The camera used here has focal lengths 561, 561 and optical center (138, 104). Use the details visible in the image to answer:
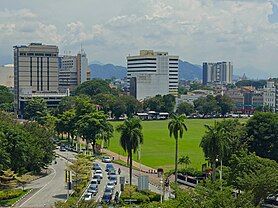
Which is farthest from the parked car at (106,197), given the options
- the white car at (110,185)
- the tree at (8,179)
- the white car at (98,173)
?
the white car at (98,173)

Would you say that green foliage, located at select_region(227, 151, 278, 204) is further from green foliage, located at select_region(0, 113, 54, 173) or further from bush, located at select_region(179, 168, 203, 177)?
green foliage, located at select_region(0, 113, 54, 173)

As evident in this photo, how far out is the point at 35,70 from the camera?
173625mm

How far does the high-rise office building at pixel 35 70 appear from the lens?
16812 cm

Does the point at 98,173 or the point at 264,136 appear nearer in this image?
the point at 98,173

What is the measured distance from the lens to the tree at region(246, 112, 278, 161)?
69.1 meters

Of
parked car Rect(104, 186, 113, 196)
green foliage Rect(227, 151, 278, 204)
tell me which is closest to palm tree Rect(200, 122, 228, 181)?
green foliage Rect(227, 151, 278, 204)

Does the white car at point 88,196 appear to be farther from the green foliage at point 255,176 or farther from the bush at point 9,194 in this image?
the green foliage at point 255,176

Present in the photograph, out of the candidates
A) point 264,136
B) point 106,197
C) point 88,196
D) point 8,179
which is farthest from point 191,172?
point 8,179

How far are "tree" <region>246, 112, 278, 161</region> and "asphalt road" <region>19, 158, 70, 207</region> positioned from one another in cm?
2404

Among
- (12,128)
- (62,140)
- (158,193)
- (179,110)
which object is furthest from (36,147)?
(179,110)

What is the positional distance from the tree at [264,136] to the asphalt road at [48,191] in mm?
24039

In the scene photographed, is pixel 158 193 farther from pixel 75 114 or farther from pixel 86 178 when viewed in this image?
pixel 75 114

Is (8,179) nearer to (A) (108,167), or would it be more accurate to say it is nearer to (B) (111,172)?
(B) (111,172)

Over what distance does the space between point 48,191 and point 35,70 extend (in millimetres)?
119386
